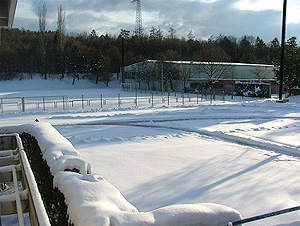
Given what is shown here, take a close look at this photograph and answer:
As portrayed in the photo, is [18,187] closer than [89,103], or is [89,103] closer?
[18,187]

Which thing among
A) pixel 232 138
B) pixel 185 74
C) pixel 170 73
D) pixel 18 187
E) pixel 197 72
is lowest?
pixel 232 138

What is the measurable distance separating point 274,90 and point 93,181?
161 ft

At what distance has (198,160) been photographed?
895 cm

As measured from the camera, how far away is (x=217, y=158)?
9.24 metres

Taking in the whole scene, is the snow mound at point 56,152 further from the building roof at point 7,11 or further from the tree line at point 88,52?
the tree line at point 88,52

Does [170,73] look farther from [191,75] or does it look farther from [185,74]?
[191,75]

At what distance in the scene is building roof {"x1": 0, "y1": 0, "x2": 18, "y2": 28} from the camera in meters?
6.99

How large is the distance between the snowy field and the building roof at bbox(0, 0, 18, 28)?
4.01m

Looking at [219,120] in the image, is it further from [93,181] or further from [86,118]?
[93,181]

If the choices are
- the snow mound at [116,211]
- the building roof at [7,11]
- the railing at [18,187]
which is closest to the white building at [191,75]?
the building roof at [7,11]

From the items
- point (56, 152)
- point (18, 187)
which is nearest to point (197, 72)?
point (18, 187)

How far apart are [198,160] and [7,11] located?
6.17m

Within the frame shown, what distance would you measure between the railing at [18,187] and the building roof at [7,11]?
2.79 m

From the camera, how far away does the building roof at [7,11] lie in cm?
699
